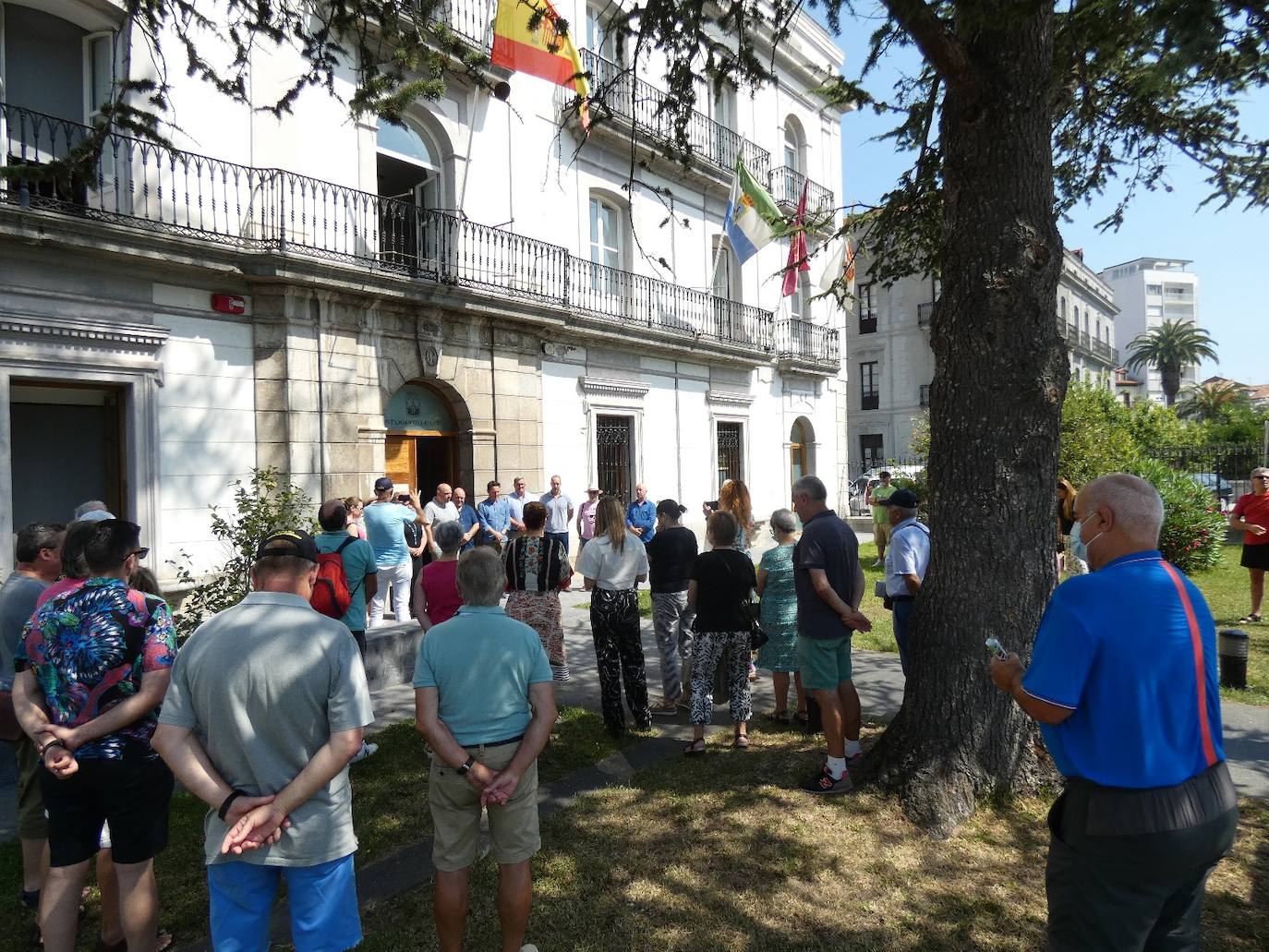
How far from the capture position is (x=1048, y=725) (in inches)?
92.7

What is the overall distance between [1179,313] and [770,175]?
10342 centimetres

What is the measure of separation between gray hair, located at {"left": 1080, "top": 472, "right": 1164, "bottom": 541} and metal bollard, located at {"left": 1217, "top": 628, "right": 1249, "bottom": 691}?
5.27m

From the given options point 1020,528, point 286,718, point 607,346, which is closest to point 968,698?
point 1020,528

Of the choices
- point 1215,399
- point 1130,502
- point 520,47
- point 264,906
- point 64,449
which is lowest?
point 264,906

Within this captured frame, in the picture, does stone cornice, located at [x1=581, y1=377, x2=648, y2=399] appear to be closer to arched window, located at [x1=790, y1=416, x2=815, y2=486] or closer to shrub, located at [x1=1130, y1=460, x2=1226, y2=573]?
arched window, located at [x1=790, y1=416, x2=815, y2=486]

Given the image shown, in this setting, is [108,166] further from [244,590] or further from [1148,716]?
[1148,716]

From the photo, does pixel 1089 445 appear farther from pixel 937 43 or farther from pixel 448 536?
pixel 448 536

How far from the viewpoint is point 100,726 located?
2725mm

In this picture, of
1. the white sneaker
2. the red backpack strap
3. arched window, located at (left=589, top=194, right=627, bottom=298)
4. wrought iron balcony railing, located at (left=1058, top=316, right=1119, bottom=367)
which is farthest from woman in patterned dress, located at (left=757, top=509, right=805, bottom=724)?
wrought iron balcony railing, located at (left=1058, top=316, right=1119, bottom=367)

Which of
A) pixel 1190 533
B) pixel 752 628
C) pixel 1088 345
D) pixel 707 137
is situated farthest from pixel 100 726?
pixel 1088 345

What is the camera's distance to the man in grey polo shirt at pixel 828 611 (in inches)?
184

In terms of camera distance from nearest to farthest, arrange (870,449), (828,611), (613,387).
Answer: (828,611), (613,387), (870,449)

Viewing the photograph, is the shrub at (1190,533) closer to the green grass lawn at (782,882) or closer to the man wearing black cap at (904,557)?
the man wearing black cap at (904,557)

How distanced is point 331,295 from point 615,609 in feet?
21.8
